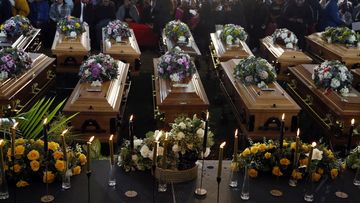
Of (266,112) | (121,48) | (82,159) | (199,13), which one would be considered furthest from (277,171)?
(199,13)

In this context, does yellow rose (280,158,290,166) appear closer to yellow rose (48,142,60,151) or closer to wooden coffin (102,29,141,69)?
yellow rose (48,142,60,151)

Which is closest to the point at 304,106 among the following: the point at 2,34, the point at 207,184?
the point at 207,184

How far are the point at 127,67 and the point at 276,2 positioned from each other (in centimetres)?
522

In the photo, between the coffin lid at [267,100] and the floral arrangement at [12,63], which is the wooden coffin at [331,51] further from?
the floral arrangement at [12,63]

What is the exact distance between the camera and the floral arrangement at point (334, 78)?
6520mm

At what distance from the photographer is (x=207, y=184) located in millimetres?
3604

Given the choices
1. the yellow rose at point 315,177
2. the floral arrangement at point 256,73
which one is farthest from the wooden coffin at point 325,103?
the yellow rose at point 315,177

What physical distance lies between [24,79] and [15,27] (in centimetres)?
269

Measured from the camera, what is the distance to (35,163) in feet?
11.4

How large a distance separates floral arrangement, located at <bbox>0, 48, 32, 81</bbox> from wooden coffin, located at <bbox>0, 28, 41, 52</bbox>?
1.24m

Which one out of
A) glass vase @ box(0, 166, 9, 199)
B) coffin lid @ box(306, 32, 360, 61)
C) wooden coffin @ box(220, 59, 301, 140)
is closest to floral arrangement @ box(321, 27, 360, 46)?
coffin lid @ box(306, 32, 360, 61)

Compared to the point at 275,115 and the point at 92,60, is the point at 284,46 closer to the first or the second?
the point at 275,115

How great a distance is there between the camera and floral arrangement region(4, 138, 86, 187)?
3463 mm

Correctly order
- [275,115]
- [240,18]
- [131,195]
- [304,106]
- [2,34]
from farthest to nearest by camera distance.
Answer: [240,18] < [2,34] < [304,106] < [275,115] < [131,195]
